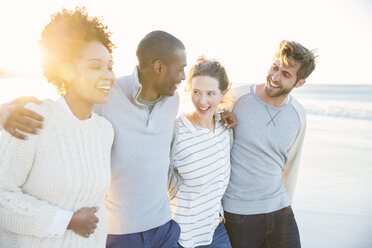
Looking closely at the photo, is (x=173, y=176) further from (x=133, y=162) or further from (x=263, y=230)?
(x=263, y=230)

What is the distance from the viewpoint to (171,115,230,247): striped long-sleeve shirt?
2178 mm

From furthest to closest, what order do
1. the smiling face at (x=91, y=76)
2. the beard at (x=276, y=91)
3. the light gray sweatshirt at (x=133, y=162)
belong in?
the beard at (x=276, y=91), the light gray sweatshirt at (x=133, y=162), the smiling face at (x=91, y=76)

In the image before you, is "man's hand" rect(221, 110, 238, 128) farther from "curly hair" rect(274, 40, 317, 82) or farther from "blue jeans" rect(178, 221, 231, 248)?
"blue jeans" rect(178, 221, 231, 248)

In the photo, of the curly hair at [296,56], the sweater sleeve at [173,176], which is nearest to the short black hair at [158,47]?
the sweater sleeve at [173,176]

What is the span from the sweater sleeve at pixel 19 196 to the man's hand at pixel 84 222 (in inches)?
4.1

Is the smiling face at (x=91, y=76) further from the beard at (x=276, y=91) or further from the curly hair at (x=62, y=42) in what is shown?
the beard at (x=276, y=91)

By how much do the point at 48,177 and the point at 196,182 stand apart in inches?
43.7

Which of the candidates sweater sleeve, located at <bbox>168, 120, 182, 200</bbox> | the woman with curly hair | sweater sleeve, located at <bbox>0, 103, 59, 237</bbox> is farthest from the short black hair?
sweater sleeve, located at <bbox>0, 103, 59, 237</bbox>

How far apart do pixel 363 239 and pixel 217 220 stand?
2226mm

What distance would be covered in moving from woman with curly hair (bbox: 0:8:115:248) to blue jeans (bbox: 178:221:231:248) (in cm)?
101

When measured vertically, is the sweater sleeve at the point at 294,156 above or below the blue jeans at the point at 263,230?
above

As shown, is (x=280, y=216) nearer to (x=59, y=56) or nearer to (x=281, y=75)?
(x=281, y=75)

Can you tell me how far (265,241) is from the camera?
2584 millimetres

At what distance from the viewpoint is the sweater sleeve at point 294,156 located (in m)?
2.71
